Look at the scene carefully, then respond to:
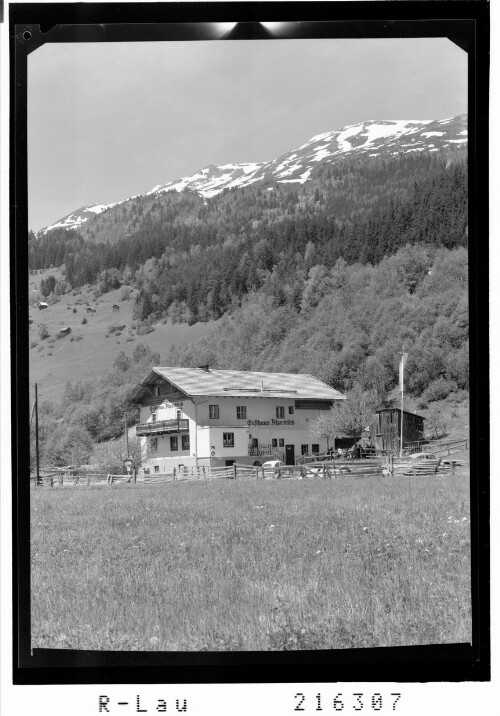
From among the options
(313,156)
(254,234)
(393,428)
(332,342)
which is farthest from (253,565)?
(313,156)

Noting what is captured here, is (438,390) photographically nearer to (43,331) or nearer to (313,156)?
(313,156)

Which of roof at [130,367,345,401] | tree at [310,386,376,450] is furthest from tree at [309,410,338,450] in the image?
roof at [130,367,345,401]

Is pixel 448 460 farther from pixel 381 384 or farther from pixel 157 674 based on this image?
pixel 157 674

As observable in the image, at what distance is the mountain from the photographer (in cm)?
360

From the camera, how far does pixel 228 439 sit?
348cm

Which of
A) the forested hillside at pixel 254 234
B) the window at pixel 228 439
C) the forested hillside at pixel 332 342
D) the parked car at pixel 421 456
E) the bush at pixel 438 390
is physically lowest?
the parked car at pixel 421 456

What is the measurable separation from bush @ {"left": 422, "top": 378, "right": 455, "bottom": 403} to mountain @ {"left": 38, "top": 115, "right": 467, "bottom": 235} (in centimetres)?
122

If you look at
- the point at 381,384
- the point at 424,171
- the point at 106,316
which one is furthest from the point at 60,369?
the point at 424,171

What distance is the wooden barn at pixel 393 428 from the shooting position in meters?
3.55

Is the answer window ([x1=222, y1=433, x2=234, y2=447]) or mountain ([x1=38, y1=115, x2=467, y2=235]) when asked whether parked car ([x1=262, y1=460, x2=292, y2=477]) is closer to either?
window ([x1=222, y1=433, x2=234, y2=447])

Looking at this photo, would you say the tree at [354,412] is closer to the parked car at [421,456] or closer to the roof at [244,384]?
the roof at [244,384]

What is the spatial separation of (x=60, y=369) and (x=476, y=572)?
2294 millimetres

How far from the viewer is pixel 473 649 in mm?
3049

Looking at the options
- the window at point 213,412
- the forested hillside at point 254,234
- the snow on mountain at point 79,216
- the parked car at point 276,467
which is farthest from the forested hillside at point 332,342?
the snow on mountain at point 79,216
